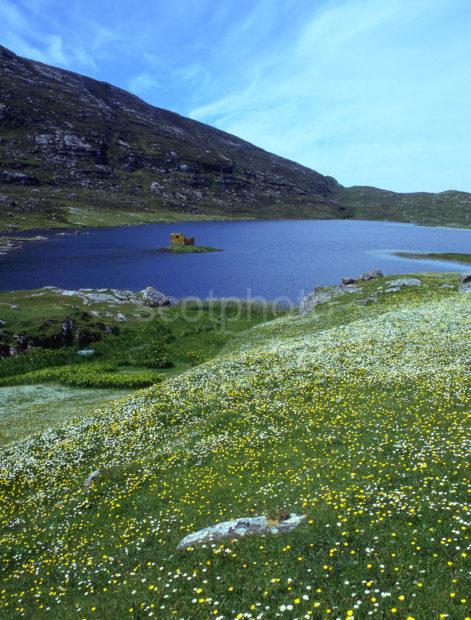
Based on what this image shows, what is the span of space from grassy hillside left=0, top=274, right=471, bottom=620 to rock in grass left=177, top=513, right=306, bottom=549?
361 millimetres

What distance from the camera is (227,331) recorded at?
62.3 m

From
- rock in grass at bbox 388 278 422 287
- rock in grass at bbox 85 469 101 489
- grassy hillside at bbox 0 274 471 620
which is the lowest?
rock in grass at bbox 85 469 101 489

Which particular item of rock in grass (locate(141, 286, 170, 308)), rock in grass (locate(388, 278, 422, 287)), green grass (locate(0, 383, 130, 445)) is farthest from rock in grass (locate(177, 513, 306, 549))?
rock in grass (locate(141, 286, 170, 308))

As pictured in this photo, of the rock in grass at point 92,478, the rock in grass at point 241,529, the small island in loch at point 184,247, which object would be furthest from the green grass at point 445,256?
the rock in grass at point 241,529

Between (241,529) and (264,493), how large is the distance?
2613 millimetres

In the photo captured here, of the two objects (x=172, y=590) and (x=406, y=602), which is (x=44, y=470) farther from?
(x=406, y=602)

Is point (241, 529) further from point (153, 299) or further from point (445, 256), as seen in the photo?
point (445, 256)

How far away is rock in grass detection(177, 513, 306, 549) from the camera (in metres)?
13.0

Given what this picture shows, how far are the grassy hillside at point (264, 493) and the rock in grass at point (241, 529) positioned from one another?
361mm

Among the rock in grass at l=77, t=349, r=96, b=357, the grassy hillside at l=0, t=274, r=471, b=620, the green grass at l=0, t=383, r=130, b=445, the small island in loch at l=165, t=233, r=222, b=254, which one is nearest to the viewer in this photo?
the grassy hillside at l=0, t=274, r=471, b=620

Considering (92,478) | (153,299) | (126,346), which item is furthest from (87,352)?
(92,478)

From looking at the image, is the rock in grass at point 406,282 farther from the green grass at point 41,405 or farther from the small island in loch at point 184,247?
the small island in loch at point 184,247

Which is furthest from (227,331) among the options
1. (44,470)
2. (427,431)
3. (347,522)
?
(347,522)

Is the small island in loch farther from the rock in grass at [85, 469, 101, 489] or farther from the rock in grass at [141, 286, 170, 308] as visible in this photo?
the rock in grass at [85, 469, 101, 489]
